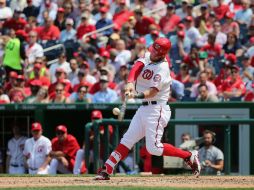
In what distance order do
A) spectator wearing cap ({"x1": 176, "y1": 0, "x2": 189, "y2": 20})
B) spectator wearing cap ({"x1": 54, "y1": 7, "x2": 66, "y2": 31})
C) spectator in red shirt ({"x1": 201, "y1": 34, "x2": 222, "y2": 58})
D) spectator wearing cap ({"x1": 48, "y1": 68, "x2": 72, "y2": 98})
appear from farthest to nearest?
spectator wearing cap ({"x1": 54, "y1": 7, "x2": 66, "y2": 31}) → spectator wearing cap ({"x1": 176, "y1": 0, "x2": 189, "y2": 20}) → spectator in red shirt ({"x1": 201, "y1": 34, "x2": 222, "y2": 58}) → spectator wearing cap ({"x1": 48, "y1": 68, "x2": 72, "y2": 98})

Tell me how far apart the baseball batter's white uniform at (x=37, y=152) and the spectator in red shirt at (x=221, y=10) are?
5.30 metres

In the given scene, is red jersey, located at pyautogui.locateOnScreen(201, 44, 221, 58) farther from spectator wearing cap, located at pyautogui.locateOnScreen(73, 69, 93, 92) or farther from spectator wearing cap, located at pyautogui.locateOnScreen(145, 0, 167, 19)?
spectator wearing cap, located at pyautogui.locateOnScreen(145, 0, 167, 19)

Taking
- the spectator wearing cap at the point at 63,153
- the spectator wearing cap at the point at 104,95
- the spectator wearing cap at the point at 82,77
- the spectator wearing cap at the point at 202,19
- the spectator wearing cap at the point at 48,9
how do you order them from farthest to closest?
the spectator wearing cap at the point at 48,9
the spectator wearing cap at the point at 202,19
the spectator wearing cap at the point at 82,77
the spectator wearing cap at the point at 104,95
the spectator wearing cap at the point at 63,153

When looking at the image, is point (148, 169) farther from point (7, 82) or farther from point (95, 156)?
point (7, 82)

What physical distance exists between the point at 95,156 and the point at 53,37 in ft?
19.5

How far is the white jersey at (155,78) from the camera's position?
1051 centimetres

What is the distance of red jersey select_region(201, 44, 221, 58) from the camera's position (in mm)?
17266

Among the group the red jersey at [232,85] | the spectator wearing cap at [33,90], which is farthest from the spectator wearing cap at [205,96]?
the spectator wearing cap at [33,90]

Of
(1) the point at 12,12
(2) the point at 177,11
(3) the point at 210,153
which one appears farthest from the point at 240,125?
(1) the point at 12,12

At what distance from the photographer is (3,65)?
60.4 ft

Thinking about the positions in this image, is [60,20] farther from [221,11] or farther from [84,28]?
[221,11]

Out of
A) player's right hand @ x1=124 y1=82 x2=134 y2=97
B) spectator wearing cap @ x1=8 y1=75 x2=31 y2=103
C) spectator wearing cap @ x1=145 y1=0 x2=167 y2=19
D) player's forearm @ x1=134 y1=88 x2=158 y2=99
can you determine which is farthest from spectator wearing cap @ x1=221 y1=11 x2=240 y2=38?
player's right hand @ x1=124 y1=82 x2=134 y2=97

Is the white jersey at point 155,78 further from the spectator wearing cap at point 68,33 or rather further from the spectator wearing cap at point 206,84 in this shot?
the spectator wearing cap at point 68,33

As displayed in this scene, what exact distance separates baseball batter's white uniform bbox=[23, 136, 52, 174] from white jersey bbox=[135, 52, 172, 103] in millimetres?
4565
